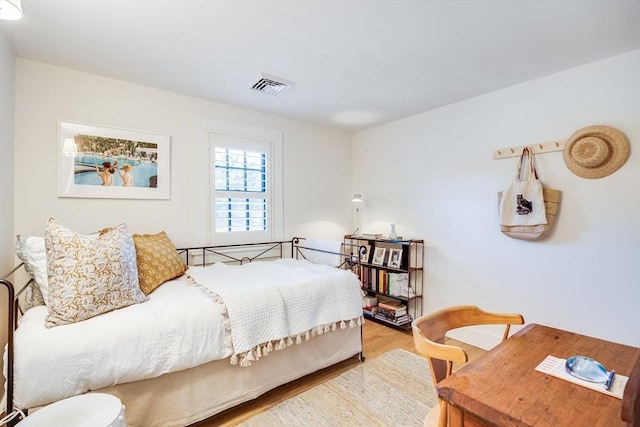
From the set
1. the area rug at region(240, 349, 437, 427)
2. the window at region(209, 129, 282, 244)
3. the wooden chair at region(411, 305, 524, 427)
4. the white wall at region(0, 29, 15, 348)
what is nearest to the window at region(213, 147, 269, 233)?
the window at region(209, 129, 282, 244)

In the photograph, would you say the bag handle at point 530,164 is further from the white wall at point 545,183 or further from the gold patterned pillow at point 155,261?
the gold patterned pillow at point 155,261

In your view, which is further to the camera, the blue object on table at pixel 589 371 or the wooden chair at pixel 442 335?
the wooden chair at pixel 442 335

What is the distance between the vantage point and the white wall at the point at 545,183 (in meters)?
2.03

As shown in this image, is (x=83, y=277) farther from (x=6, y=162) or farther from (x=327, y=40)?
(x=327, y=40)

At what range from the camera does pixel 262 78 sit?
2.33 meters

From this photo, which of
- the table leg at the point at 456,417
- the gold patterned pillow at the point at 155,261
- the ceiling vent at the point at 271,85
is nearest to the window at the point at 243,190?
the gold patterned pillow at the point at 155,261

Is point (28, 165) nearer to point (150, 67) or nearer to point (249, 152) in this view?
point (150, 67)

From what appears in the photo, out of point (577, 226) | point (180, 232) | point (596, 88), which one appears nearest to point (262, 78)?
point (180, 232)

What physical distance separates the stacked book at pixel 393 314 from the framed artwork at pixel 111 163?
97.5 inches

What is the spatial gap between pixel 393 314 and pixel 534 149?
2.01m

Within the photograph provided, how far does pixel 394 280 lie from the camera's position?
3.19 meters

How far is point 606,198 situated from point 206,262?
3271 mm

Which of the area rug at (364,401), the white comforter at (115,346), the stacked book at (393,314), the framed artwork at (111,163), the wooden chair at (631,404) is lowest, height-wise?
the area rug at (364,401)

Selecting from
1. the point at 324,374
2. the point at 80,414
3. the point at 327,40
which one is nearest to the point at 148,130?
the point at 327,40
